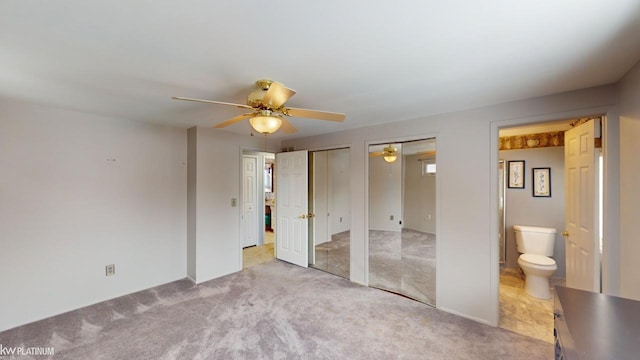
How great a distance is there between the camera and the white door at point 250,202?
17.0ft

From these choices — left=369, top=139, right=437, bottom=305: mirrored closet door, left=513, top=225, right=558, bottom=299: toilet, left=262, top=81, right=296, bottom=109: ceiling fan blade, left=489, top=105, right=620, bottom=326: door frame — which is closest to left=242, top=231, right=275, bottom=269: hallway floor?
left=369, top=139, right=437, bottom=305: mirrored closet door

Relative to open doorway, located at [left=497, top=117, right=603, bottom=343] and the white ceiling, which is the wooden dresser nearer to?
the white ceiling

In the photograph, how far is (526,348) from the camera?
2.07 m

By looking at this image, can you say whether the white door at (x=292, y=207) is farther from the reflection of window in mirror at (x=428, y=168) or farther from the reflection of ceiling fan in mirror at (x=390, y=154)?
the reflection of window in mirror at (x=428, y=168)

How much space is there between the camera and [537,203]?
11.9 ft

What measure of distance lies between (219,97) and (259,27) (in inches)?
45.2

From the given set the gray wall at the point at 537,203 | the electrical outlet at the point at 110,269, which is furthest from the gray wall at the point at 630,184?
the electrical outlet at the point at 110,269

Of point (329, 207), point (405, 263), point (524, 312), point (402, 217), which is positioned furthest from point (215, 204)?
point (524, 312)

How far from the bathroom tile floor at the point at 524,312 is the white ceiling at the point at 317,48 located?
2176 millimetres

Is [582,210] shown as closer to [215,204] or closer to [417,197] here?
[417,197]

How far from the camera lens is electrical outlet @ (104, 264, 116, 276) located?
9.64ft

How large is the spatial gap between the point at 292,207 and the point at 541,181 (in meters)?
3.81

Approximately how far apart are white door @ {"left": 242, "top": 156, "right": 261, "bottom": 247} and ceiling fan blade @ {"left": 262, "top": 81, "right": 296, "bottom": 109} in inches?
140

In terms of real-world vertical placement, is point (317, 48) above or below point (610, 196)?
above
